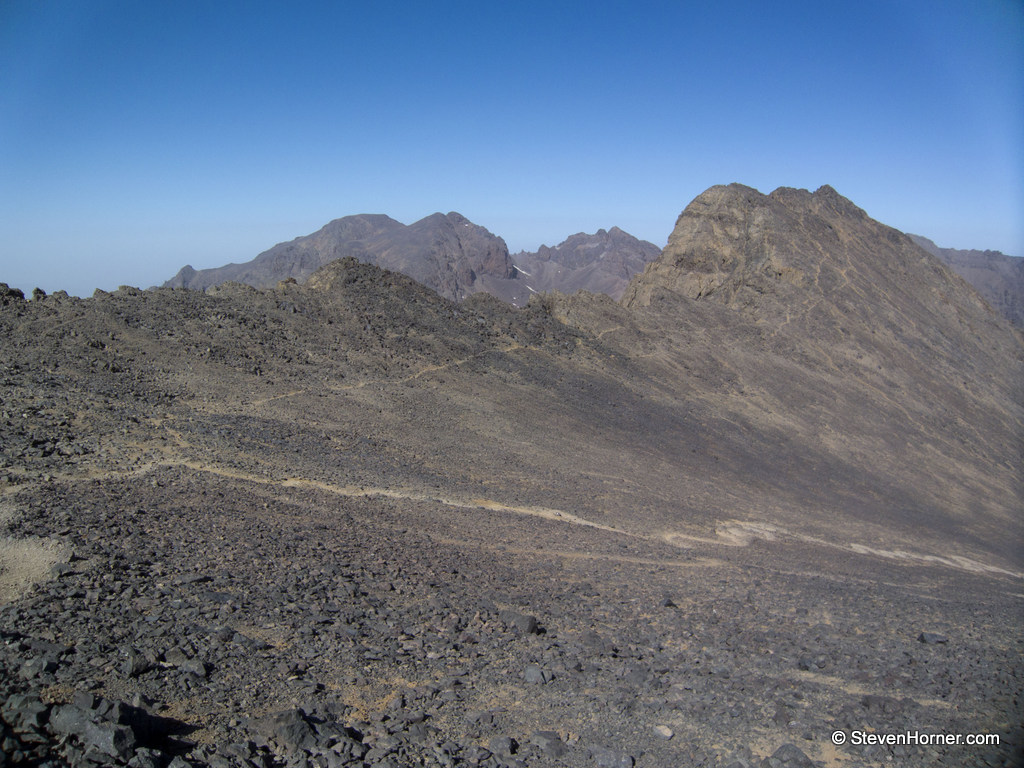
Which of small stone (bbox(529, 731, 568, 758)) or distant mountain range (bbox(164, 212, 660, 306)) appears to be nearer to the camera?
small stone (bbox(529, 731, 568, 758))

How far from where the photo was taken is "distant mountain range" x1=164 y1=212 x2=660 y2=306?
117m

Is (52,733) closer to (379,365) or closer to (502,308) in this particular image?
(379,365)

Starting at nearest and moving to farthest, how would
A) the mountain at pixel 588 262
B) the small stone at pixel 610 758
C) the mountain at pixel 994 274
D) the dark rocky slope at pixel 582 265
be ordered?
the small stone at pixel 610 758 → the mountain at pixel 994 274 → the dark rocky slope at pixel 582 265 → the mountain at pixel 588 262

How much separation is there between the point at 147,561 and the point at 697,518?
491 inches

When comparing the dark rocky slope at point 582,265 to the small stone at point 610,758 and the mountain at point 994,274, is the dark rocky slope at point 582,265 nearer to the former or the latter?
Answer: the mountain at point 994,274

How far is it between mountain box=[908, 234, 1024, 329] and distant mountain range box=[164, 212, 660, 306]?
57235 mm

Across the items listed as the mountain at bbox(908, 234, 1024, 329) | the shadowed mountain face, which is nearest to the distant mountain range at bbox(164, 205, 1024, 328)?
the mountain at bbox(908, 234, 1024, 329)

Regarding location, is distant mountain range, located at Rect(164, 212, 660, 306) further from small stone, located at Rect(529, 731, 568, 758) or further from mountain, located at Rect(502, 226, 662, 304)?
small stone, located at Rect(529, 731, 568, 758)

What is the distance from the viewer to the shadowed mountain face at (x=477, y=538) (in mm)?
5645

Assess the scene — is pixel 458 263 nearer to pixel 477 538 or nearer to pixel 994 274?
pixel 994 274

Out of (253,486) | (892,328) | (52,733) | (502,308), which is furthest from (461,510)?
(892,328)

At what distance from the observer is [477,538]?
1141 centimetres

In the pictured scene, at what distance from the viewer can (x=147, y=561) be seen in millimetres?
7496

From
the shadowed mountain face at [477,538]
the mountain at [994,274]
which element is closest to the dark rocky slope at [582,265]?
the mountain at [994,274]
